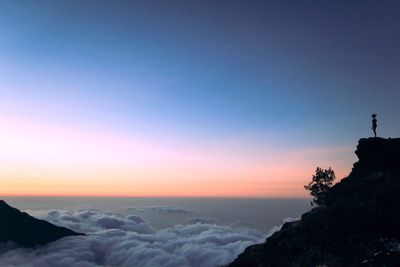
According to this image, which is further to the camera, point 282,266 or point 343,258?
point 282,266

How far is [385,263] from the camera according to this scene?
1221 inches

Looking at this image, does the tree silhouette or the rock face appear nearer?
the rock face

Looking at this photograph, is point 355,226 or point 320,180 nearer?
point 355,226

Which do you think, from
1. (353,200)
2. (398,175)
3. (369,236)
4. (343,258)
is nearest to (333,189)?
(353,200)

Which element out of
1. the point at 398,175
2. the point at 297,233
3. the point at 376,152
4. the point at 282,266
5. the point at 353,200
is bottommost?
the point at 282,266

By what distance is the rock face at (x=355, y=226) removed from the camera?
125ft

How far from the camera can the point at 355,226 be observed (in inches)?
1690

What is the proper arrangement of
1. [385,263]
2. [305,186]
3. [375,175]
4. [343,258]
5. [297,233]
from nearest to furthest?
[385,263] → [343,258] → [297,233] → [375,175] → [305,186]

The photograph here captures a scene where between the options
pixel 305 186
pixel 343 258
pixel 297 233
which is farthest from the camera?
pixel 305 186

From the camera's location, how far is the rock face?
3816 centimetres

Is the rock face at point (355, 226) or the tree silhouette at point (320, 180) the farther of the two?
the tree silhouette at point (320, 180)

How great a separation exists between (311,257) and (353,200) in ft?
37.2

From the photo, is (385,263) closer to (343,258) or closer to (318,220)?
(343,258)

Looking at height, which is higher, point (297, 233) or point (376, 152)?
point (376, 152)
